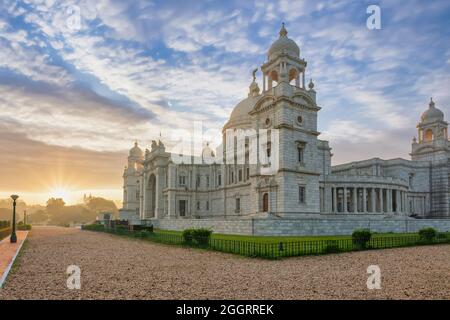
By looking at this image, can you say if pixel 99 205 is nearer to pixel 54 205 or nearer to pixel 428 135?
pixel 54 205

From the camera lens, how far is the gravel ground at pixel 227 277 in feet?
35.0

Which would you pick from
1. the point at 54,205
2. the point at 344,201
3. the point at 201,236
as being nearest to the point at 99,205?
the point at 54,205

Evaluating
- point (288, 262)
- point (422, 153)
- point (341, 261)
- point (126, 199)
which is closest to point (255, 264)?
point (288, 262)

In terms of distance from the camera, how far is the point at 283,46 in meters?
44.7

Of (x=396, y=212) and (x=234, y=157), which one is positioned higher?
(x=234, y=157)

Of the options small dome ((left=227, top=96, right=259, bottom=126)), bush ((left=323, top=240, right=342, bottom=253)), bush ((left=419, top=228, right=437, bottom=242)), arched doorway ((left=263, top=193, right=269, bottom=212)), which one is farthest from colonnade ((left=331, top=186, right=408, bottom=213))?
bush ((left=323, top=240, right=342, bottom=253))

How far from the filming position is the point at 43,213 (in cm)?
13950

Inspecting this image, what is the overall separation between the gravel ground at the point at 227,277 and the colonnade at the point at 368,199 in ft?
100.0

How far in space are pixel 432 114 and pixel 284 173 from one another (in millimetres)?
45153

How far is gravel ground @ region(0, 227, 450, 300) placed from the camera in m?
10.7

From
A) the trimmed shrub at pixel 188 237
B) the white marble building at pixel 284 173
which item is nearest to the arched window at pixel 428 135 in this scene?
the white marble building at pixel 284 173

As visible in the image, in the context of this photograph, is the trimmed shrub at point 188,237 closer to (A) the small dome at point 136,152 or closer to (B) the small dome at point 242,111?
(B) the small dome at point 242,111
